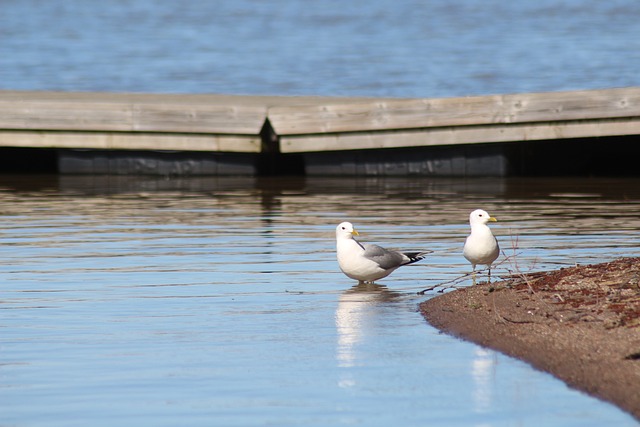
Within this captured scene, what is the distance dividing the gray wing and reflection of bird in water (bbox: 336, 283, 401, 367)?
7.6 inches

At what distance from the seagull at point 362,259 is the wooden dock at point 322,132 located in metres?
6.95

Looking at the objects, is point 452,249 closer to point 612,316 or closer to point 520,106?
point 612,316

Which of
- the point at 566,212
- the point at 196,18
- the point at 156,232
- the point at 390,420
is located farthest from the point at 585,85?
the point at 196,18

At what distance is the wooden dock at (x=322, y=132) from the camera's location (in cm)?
1705

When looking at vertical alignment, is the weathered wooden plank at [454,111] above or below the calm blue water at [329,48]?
below

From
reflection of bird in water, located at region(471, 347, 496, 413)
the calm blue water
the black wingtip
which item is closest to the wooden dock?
the black wingtip

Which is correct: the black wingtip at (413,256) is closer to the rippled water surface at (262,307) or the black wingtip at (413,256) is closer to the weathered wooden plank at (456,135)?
the rippled water surface at (262,307)

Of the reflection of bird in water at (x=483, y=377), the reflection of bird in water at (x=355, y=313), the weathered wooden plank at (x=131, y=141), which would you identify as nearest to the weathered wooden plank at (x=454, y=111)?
the weathered wooden plank at (x=131, y=141)

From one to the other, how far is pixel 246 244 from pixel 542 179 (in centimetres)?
659

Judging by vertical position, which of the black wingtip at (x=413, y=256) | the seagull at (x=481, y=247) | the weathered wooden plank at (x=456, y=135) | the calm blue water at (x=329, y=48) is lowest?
the black wingtip at (x=413, y=256)

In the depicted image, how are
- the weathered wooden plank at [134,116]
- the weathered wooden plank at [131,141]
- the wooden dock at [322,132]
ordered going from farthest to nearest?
the weathered wooden plank at [131,141] < the weathered wooden plank at [134,116] < the wooden dock at [322,132]

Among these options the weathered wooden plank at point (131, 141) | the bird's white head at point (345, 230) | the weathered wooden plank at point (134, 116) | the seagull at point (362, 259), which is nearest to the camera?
the seagull at point (362, 259)

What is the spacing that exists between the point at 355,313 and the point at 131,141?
9743 millimetres

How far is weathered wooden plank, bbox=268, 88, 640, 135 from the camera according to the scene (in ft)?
55.2
